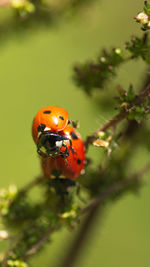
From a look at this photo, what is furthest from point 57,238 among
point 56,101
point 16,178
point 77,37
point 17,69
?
point 77,37

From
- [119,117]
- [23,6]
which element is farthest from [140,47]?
[23,6]

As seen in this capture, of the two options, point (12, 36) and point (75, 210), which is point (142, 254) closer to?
point (75, 210)

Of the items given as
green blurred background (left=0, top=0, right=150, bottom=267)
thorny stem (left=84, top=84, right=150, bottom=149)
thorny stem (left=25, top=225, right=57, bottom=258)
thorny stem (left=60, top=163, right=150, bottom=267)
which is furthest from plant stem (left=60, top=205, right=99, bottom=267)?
thorny stem (left=84, top=84, right=150, bottom=149)

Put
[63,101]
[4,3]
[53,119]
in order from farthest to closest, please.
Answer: [63,101] < [4,3] < [53,119]

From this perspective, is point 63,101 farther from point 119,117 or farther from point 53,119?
point 119,117

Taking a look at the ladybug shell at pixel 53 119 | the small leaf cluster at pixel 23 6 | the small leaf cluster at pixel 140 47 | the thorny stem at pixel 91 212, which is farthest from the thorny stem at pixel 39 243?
the small leaf cluster at pixel 23 6

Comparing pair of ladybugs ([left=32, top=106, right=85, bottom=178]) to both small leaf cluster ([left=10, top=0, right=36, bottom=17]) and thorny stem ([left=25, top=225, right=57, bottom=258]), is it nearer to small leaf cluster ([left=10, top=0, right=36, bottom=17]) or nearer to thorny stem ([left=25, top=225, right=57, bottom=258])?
thorny stem ([left=25, top=225, right=57, bottom=258])
